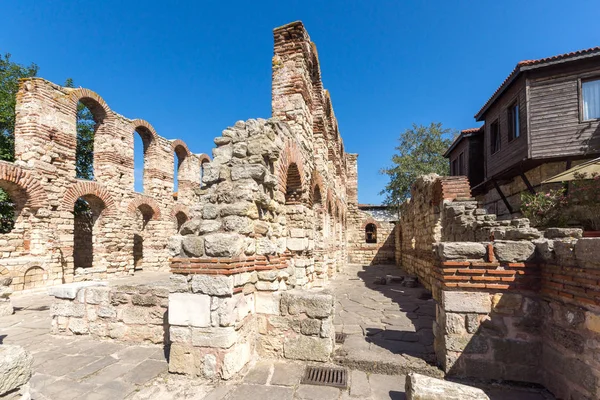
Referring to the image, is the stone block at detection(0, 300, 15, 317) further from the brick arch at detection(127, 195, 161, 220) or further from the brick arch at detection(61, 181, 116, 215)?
the brick arch at detection(127, 195, 161, 220)

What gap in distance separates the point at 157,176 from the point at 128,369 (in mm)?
11721

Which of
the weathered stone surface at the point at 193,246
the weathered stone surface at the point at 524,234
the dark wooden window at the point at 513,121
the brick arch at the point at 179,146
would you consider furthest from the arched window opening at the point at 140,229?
the dark wooden window at the point at 513,121

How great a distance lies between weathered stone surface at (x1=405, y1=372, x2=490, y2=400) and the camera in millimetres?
2469

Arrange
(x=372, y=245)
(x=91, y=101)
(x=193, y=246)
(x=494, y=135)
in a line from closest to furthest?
1. (x=193, y=246)
2. (x=91, y=101)
3. (x=494, y=135)
4. (x=372, y=245)

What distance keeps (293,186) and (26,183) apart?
8.45m

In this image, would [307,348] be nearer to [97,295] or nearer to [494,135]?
[97,295]

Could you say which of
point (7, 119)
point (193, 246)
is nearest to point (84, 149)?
point (7, 119)

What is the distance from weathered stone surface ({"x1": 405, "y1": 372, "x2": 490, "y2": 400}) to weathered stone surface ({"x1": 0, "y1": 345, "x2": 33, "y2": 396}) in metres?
3.05

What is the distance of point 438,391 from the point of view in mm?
2533

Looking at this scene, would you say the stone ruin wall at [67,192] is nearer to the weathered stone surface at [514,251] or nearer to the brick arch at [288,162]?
the brick arch at [288,162]

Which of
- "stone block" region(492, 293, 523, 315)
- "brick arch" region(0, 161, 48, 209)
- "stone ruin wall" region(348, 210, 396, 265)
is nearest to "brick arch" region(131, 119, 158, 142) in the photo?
"brick arch" region(0, 161, 48, 209)

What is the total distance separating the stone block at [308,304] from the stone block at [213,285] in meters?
0.88

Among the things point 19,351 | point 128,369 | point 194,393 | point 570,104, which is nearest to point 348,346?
point 194,393

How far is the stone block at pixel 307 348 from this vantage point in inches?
145
